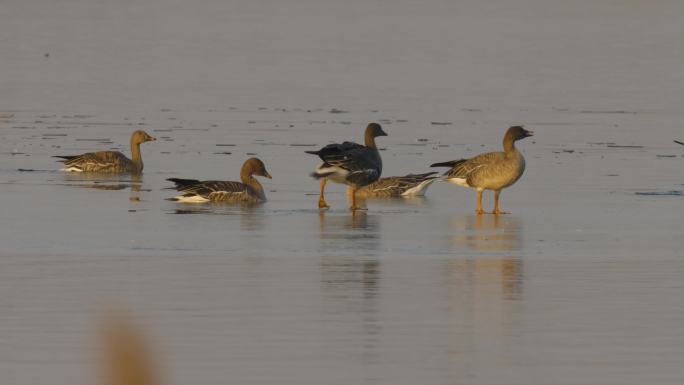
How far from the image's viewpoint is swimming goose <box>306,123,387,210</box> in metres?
17.9

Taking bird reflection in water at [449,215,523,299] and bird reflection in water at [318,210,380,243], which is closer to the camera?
bird reflection in water at [449,215,523,299]

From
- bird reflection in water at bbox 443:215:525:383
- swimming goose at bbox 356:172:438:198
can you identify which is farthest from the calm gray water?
swimming goose at bbox 356:172:438:198

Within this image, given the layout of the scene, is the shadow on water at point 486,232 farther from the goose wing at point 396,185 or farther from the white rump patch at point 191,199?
the white rump patch at point 191,199

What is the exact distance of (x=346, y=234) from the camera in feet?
52.0

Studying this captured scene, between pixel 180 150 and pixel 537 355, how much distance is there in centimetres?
1614

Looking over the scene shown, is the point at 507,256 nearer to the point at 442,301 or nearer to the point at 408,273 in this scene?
the point at 408,273

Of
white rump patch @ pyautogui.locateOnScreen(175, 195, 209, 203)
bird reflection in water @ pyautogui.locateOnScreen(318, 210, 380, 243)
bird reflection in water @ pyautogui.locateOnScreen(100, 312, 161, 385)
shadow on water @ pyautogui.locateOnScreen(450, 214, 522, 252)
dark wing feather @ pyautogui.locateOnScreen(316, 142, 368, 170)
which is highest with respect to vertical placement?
bird reflection in water @ pyautogui.locateOnScreen(100, 312, 161, 385)

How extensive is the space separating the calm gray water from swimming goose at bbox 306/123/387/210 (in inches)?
14.6

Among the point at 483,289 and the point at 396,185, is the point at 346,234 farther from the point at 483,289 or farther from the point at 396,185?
the point at 396,185

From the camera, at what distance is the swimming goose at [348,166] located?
17922mm

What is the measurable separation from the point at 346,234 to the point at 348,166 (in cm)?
220

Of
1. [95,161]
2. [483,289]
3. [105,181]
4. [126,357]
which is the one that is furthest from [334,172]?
[126,357]

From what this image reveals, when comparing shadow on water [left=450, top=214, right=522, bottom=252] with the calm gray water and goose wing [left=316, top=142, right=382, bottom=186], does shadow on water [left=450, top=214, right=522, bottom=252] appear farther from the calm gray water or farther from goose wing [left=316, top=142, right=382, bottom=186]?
goose wing [left=316, top=142, right=382, bottom=186]

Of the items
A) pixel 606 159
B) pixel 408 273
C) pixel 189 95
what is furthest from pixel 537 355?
pixel 189 95
